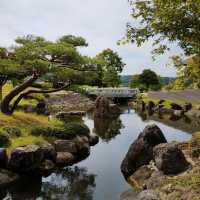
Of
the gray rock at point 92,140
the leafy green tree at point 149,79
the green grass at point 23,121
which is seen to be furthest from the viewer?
the leafy green tree at point 149,79

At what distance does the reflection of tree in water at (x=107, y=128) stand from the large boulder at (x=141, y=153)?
11.0m

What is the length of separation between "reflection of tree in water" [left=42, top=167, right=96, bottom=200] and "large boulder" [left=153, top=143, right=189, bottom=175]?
3519 mm

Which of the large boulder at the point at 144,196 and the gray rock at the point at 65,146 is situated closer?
the large boulder at the point at 144,196

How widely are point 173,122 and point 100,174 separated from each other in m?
24.8

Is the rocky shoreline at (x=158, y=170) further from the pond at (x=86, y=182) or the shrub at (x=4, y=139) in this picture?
the shrub at (x=4, y=139)

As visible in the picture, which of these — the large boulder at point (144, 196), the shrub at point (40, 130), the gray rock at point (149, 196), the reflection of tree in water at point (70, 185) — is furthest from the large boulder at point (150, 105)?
the gray rock at point (149, 196)

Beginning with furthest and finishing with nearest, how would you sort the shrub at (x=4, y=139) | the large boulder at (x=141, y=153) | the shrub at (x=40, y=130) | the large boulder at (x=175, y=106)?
1. the large boulder at (x=175, y=106)
2. the shrub at (x=40, y=130)
3. the shrub at (x=4, y=139)
4. the large boulder at (x=141, y=153)

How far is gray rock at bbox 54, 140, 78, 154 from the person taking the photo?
2125cm

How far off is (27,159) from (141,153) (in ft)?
19.7

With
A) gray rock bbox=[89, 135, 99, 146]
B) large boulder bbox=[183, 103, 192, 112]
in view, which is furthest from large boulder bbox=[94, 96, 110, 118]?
gray rock bbox=[89, 135, 99, 146]

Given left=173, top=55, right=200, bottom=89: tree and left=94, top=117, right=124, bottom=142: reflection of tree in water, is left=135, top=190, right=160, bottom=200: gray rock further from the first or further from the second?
left=94, top=117, right=124, bottom=142: reflection of tree in water

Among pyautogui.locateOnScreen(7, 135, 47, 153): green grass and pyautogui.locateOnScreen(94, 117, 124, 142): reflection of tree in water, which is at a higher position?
pyautogui.locateOnScreen(7, 135, 47, 153): green grass

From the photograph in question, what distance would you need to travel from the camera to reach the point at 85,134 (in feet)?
83.7

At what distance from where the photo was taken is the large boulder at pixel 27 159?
1736 centimetres
